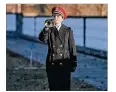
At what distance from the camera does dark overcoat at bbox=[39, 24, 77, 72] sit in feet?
26.2

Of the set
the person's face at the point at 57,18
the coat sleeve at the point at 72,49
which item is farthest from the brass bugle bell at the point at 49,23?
the coat sleeve at the point at 72,49

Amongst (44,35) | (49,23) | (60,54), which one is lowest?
(60,54)

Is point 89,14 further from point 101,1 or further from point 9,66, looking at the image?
point 9,66

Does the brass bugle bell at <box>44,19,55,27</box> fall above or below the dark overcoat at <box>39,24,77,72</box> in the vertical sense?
above

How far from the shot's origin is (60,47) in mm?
8031

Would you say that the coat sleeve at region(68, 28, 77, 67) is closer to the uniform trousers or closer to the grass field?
the uniform trousers

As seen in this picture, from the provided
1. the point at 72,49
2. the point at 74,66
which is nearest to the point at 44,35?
the point at 72,49

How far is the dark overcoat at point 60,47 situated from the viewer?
26.2 ft

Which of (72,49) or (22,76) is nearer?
(72,49)

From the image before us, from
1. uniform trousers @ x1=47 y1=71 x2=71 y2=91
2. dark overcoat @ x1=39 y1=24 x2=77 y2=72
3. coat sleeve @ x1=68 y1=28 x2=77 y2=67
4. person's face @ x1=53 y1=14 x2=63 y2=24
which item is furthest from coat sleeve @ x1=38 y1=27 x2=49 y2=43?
uniform trousers @ x1=47 y1=71 x2=71 y2=91

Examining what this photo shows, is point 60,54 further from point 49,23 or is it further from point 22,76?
point 22,76

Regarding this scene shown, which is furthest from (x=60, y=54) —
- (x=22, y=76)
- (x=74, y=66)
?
(x=22, y=76)

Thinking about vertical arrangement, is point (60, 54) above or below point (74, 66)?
above
